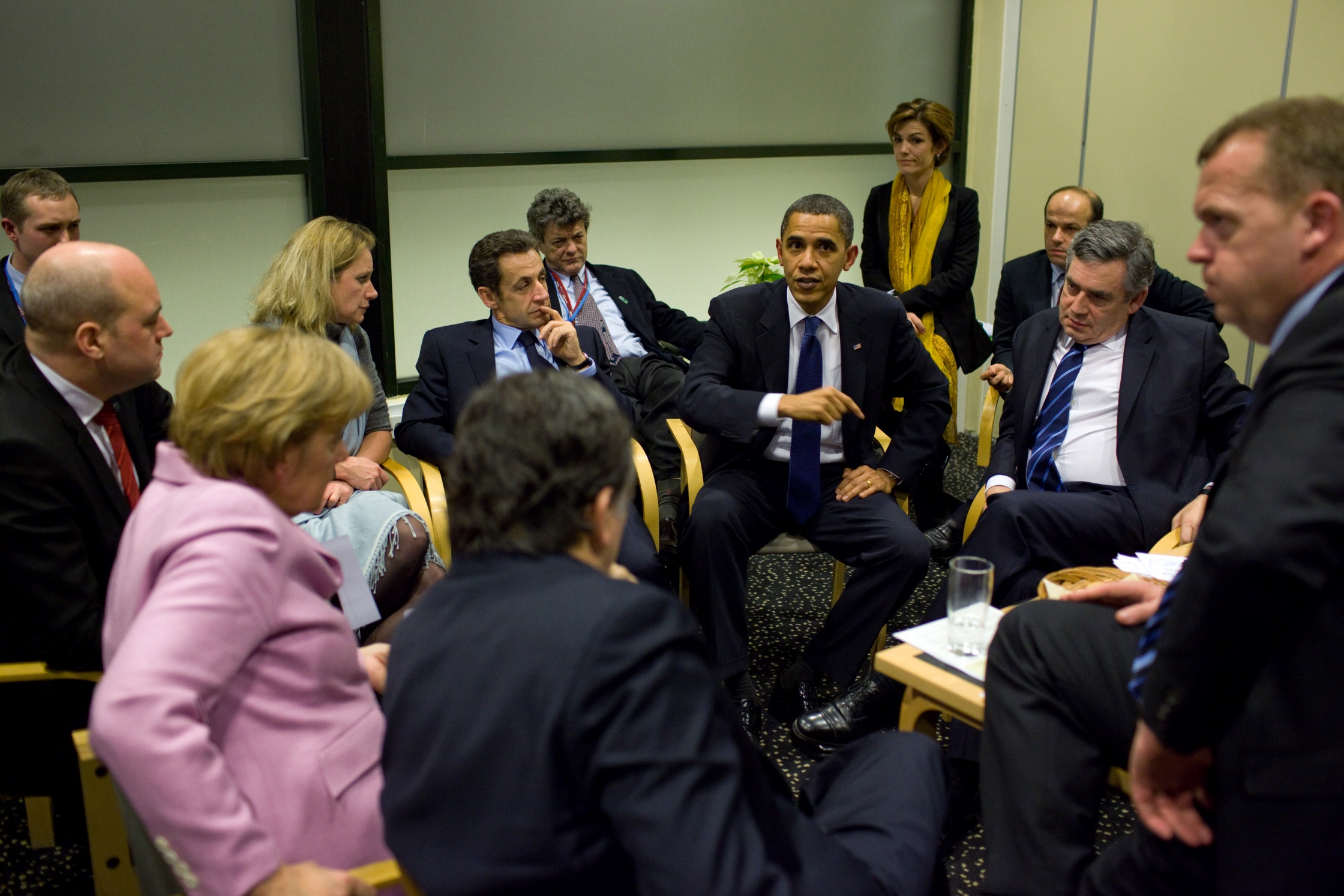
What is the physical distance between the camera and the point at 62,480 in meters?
1.90

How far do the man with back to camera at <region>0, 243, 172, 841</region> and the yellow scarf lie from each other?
3323 mm

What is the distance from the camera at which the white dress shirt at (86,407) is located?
6.51 ft

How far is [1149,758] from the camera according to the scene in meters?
1.44

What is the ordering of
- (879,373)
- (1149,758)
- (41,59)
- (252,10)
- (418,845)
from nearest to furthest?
(418,845)
(1149,758)
(879,373)
(41,59)
(252,10)

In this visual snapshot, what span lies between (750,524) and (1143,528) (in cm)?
107

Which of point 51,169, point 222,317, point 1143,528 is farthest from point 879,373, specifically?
point 51,169

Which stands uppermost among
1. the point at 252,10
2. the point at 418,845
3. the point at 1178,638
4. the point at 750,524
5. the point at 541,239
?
the point at 252,10

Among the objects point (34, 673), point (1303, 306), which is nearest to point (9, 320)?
point (34, 673)

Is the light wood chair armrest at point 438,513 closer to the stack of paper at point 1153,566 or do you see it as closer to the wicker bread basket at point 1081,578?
the wicker bread basket at point 1081,578

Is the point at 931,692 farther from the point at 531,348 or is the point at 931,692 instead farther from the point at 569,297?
the point at 569,297

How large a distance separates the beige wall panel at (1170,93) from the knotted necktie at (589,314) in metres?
2.64

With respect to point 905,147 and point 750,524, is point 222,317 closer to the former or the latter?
point 750,524

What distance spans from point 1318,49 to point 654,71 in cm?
271

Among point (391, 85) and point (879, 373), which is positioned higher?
point (391, 85)
